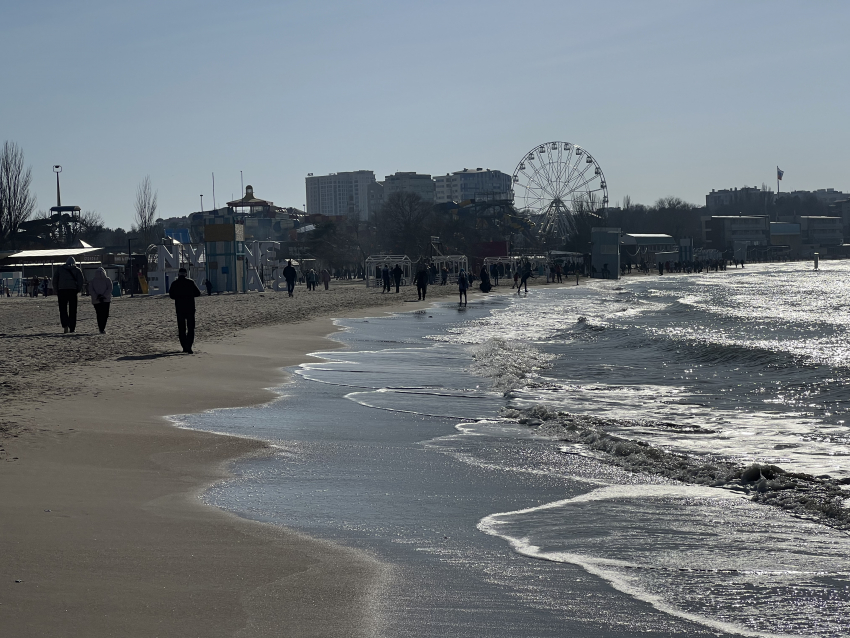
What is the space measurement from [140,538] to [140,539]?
20mm

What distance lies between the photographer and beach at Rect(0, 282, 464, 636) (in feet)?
12.8

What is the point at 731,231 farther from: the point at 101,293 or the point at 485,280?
the point at 101,293

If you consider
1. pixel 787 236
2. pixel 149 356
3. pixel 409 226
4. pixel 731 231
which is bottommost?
pixel 149 356

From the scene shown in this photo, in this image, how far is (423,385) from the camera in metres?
13.1

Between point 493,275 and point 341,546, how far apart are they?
6472 centimetres

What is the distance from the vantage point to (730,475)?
722 cm

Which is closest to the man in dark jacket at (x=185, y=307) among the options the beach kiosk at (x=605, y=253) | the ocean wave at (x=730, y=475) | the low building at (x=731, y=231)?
the ocean wave at (x=730, y=475)

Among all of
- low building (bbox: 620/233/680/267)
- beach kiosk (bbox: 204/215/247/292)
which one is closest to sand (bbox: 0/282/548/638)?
beach kiosk (bbox: 204/215/247/292)

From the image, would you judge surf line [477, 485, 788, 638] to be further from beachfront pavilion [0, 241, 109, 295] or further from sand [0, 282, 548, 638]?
beachfront pavilion [0, 241, 109, 295]

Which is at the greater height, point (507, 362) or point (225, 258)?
point (225, 258)

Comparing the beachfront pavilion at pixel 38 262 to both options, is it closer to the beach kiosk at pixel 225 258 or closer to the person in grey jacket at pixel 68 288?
the beach kiosk at pixel 225 258

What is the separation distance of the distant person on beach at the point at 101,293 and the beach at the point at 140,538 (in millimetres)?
7617

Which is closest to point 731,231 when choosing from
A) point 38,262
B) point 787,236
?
point 787,236

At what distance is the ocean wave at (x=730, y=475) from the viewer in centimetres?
623
